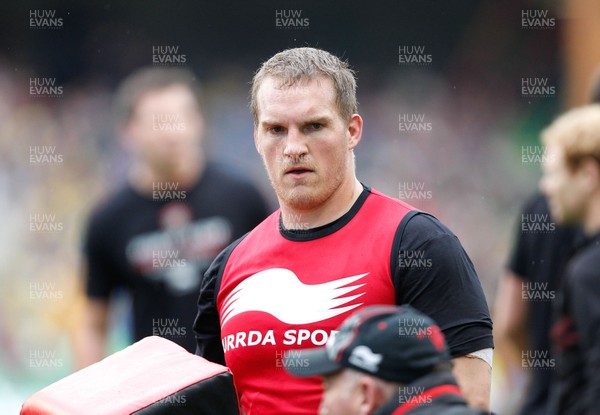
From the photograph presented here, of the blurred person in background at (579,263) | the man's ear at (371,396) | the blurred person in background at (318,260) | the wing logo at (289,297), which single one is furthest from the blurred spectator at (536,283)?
the man's ear at (371,396)

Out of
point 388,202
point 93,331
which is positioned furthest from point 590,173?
point 93,331

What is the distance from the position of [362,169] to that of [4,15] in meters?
2.46

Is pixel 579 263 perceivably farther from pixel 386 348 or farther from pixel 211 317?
pixel 386 348

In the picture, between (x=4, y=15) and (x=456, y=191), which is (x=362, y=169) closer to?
(x=456, y=191)

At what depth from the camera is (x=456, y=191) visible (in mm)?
7113

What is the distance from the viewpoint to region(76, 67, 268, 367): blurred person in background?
18.6 feet

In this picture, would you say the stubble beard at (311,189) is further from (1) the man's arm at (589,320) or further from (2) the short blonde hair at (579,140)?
(2) the short blonde hair at (579,140)

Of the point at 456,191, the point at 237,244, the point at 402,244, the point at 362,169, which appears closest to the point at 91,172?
the point at 362,169

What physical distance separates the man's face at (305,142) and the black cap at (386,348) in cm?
76

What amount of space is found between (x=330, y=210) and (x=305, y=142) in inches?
8.6

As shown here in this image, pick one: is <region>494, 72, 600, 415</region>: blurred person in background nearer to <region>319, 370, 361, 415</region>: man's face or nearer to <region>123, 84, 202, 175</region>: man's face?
<region>123, 84, 202, 175</region>: man's face

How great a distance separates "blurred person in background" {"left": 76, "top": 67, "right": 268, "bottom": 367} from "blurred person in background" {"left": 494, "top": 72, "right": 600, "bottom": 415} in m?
1.28

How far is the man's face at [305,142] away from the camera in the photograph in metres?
3.35

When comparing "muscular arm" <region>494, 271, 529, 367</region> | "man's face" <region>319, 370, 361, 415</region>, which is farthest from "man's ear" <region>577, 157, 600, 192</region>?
"man's face" <region>319, 370, 361, 415</region>
